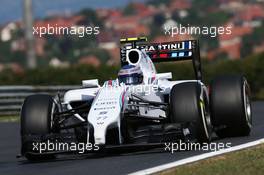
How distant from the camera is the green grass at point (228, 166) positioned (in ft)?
26.9

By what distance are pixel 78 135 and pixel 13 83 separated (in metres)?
18.6

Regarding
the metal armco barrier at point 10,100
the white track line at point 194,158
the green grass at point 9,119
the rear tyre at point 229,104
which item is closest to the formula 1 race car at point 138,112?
the rear tyre at point 229,104

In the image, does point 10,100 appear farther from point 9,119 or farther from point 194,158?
point 194,158

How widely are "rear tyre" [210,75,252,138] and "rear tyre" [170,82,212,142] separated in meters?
0.94

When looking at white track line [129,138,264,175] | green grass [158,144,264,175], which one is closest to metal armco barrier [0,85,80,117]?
white track line [129,138,264,175]

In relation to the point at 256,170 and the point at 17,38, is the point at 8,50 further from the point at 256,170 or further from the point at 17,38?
the point at 256,170

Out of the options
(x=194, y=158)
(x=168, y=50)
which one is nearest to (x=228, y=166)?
(x=194, y=158)

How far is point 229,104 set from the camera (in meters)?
11.7

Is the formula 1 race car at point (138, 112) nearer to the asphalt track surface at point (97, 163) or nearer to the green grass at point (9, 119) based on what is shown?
the asphalt track surface at point (97, 163)

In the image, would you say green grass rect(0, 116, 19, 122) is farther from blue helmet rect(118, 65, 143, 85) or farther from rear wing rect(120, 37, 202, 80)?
blue helmet rect(118, 65, 143, 85)

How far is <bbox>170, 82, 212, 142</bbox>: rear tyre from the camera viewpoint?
10633 millimetres

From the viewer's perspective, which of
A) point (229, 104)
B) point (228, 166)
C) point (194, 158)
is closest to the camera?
point (228, 166)

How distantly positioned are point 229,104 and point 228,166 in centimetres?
323

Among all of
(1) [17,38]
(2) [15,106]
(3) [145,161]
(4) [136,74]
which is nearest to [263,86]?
(2) [15,106]
